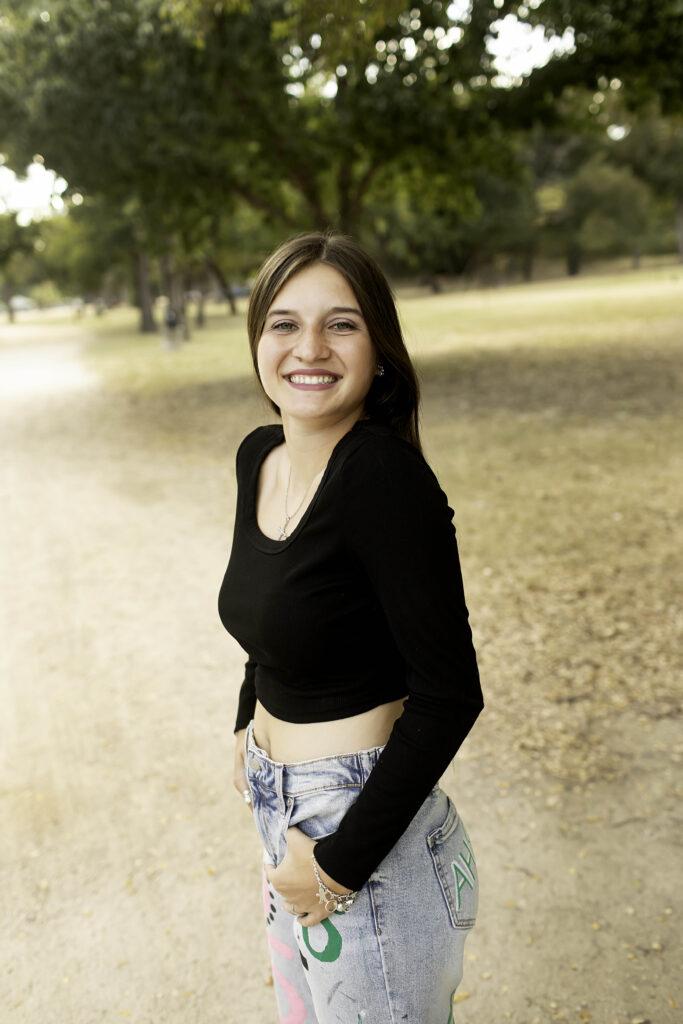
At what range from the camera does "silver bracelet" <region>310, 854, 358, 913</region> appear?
4.70ft

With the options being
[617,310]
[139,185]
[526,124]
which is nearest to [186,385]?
[139,185]

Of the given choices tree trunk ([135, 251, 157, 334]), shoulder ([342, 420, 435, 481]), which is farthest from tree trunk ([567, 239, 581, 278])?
shoulder ([342, 420, 435, 481])

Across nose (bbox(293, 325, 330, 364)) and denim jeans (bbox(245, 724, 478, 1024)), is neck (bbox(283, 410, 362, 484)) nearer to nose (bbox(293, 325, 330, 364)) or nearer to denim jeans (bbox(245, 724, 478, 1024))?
nose (bbox(293, 325, 330, 364))

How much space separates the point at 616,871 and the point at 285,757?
2.14 meters

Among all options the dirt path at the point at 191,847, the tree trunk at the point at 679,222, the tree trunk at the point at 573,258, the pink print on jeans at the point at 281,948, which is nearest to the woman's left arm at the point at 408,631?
the pink print on jeans at the point at 281,948

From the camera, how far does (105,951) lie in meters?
2.94

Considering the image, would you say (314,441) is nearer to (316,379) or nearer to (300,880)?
(316,379)

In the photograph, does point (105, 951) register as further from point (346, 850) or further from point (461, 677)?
point (461, 677)

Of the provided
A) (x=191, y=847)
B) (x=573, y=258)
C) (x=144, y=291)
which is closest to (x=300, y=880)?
(x=191, y=847)

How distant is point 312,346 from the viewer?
1.54 metres

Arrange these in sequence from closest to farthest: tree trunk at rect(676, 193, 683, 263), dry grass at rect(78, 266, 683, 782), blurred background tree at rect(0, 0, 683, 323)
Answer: dry grass at rect(78, 266, 683, 782) < blurred background tree at rect(0, 0, 683, 323) < tree trunk at rect(676, 193, 683, 263)

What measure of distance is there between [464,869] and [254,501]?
33.1 inches

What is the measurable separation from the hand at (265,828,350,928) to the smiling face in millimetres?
795

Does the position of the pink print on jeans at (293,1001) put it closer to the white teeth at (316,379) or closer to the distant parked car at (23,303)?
the white teeth at (316,379)
